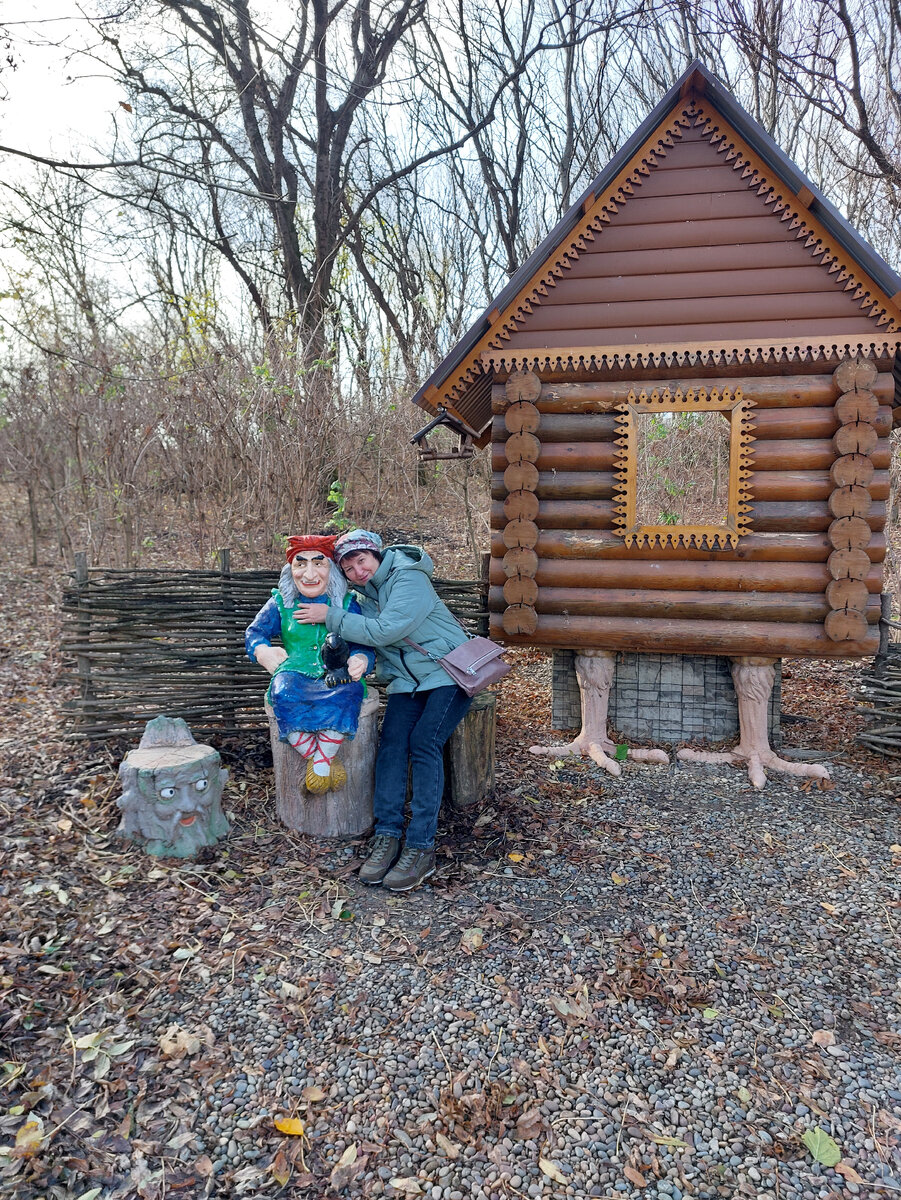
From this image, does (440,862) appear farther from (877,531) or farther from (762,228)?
(762,228)

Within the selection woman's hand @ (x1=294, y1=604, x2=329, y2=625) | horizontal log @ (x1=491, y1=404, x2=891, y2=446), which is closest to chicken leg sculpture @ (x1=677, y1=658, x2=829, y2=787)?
horizontal log @ (x1=491, y1=404, x2=891, y2=446)

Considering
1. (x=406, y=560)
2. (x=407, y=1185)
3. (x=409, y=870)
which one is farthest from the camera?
(x=406, y=560)

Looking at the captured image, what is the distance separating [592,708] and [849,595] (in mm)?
2121

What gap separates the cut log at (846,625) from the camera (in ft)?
18.2

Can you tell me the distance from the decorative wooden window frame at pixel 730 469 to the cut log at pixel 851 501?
2.01 feet

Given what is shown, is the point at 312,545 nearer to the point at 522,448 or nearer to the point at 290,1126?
the point at 522,448

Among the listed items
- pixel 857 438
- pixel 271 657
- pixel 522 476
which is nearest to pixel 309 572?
pixel 271 657

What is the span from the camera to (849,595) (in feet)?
18.2

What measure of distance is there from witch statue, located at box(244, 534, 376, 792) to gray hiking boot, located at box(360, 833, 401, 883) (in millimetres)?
454

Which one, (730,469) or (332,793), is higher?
(730,469)

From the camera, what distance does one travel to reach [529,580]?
604 cm

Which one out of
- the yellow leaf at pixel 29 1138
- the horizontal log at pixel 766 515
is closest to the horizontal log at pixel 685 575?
A: the horizontal log at pixel 766 515

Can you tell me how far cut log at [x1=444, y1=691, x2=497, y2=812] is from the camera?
16.4 feet

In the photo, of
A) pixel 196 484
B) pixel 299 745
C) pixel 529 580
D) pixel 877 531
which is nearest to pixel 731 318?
pixel 877 531
